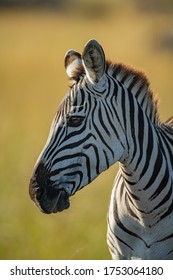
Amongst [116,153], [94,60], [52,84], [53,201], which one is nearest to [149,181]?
[116,153]

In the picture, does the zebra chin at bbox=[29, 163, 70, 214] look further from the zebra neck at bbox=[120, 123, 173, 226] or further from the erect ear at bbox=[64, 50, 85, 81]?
the erect ear at bbox=[64, 50, 85, 81]

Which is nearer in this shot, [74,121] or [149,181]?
[74,121]

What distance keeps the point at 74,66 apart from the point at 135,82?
37 cm

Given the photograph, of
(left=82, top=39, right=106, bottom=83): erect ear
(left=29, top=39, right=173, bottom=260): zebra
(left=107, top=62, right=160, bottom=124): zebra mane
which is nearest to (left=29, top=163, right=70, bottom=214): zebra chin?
(left=29, top=39, right=173, bottom=260): zebra

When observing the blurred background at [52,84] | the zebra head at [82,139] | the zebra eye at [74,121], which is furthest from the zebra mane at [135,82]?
the blurred background at [52,84]

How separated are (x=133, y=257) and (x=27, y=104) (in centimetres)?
652

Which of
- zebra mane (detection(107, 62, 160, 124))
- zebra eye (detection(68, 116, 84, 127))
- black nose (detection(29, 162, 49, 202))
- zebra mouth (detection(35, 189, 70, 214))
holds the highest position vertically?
zebra mane (detection(107, 62, 160, 124))

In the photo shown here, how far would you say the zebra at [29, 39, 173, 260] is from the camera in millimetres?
5039

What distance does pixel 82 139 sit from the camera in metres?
5.09

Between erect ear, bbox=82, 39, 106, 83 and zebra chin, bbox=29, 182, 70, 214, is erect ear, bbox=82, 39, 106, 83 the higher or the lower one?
the higher one

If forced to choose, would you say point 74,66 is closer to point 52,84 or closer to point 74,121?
point 74,121
